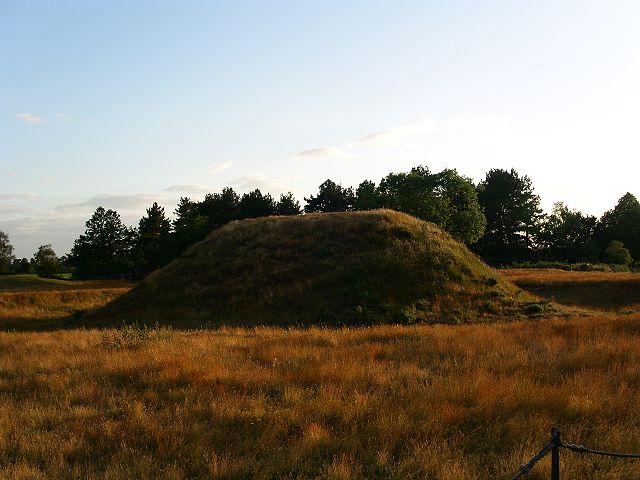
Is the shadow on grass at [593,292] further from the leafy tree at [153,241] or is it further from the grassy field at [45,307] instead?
the leafy tree at [153,241]

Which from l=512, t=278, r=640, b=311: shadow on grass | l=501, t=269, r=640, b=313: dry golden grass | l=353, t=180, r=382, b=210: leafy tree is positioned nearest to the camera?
l=512, t=278, r=640, b=311: shadow on grass

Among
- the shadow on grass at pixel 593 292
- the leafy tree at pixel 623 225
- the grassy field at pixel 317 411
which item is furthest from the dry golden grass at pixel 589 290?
the leafy tree at pixel 623 225

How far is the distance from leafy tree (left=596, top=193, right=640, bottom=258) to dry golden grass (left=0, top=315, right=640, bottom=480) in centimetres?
8188

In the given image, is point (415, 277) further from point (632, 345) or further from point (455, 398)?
point (455, 398)

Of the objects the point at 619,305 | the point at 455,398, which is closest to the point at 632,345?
the point at 455,398

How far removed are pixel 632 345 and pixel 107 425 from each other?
11782 millimetres

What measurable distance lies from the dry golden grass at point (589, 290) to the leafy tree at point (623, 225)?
4811 centimetres

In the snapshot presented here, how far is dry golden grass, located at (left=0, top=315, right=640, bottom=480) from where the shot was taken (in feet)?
18.1

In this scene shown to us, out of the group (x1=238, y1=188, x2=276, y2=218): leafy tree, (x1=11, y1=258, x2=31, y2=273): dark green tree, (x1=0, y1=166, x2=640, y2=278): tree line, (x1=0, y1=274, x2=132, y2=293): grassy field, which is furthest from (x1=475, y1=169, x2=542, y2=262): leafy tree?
(x1=11, y1=258, x2=31, y2=273): dark green tree

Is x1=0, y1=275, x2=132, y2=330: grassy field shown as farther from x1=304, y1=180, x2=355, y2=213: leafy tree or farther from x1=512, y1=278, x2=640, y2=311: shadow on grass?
x1=304, y1=180, x2=355, y2=213: leafy tree

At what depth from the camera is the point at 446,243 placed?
31344 millimetres

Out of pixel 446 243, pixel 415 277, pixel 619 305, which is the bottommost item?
pixel 619 305

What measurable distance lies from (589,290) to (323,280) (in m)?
23.0

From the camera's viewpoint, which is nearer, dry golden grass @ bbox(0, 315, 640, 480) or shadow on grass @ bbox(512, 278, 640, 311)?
dry golden grass @ bbox(0, 315, 640, 480)
